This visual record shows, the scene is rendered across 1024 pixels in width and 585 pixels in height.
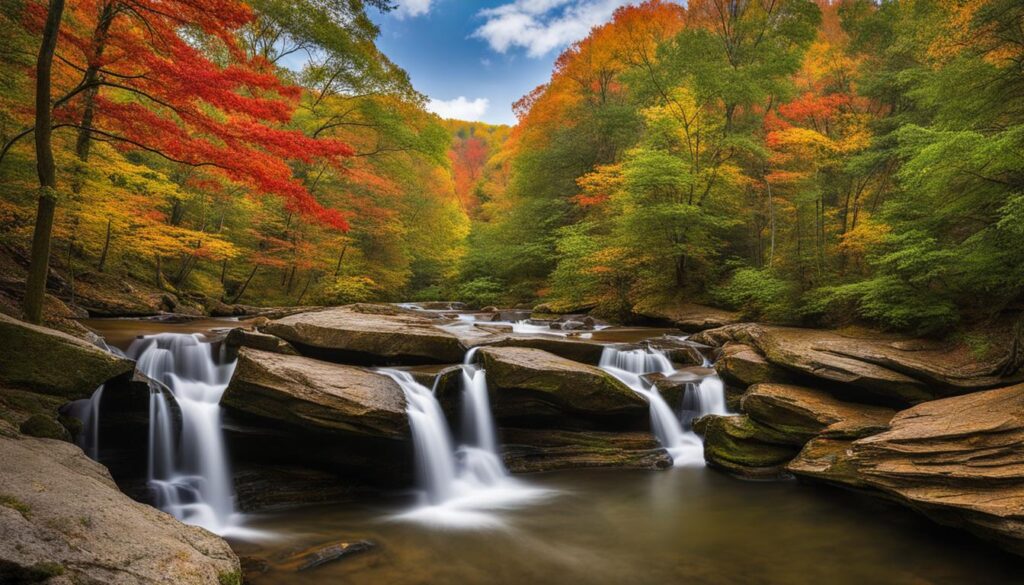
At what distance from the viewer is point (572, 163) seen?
23828 mm

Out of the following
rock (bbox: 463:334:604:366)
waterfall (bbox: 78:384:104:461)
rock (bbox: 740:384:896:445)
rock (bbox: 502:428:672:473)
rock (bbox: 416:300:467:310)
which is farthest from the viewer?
rock (bbox: 416:300:467:310)

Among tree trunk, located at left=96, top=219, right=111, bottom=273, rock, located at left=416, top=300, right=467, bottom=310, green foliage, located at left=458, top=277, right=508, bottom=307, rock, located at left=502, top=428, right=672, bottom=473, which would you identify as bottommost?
rock, located at left=502, top=428, right=672, bottom=473

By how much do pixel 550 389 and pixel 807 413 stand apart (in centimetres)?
385

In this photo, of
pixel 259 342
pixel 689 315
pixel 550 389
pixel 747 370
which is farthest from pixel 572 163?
pixel 259 342

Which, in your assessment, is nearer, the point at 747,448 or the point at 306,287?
the point at 747,448

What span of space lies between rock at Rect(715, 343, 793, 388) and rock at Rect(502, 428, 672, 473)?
2032mm

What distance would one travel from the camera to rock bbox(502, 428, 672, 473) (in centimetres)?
780

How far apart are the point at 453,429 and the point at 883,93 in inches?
617

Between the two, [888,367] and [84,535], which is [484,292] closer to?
[888,367]

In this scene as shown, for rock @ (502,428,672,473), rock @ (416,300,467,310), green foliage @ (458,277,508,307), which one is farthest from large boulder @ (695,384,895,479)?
green foliage @ (458,277,508,307)

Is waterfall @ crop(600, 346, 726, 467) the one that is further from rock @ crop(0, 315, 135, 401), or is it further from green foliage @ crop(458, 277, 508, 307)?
green foliage @ crop(458, 277, 508, 307)

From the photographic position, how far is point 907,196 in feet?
30.3

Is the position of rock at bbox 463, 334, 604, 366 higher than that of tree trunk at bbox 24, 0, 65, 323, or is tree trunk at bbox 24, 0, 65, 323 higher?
tree trunk at bbox 24, 0, 65, 323

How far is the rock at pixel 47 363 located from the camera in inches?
195
